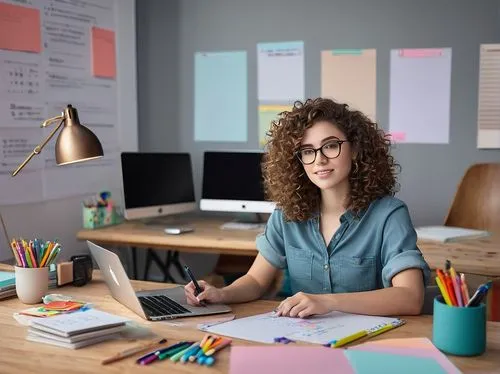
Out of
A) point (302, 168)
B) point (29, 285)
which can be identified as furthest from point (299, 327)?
point (29, 285)

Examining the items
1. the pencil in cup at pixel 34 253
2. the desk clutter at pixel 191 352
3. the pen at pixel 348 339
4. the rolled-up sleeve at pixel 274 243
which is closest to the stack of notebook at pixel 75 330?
the desk clutter at pixel 191 352

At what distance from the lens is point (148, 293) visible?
1789 mm

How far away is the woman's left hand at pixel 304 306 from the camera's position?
59.6 inches

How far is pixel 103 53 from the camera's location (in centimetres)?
341

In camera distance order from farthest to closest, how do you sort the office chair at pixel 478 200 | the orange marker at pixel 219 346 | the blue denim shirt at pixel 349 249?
the office chair at pixel 478 200 → the blue denim shirt at pixel 349 249 → the orange marker at pixel 219 346

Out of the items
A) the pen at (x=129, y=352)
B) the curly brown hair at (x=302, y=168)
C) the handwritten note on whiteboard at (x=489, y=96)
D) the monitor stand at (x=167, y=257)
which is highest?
the handwritten note on whiteboard at (x=489, y=96)

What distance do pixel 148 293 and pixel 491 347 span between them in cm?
90

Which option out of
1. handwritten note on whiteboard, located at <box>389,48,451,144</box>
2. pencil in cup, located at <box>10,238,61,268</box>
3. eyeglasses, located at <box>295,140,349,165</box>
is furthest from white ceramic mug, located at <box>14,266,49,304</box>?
handwritten note on whiteboard, located at <box>389,48,451,144</box>

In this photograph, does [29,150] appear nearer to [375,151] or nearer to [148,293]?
[148,293]

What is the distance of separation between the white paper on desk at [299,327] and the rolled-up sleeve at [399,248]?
0.58 feet

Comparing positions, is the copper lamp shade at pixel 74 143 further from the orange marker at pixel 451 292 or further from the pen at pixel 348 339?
the orange marker at pixel 451 292

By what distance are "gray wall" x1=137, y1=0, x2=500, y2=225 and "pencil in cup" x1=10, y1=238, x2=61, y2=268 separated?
1.94m

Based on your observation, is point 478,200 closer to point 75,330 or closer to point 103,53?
point 103,53

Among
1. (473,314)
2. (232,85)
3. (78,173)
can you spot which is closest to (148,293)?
(473,314)
